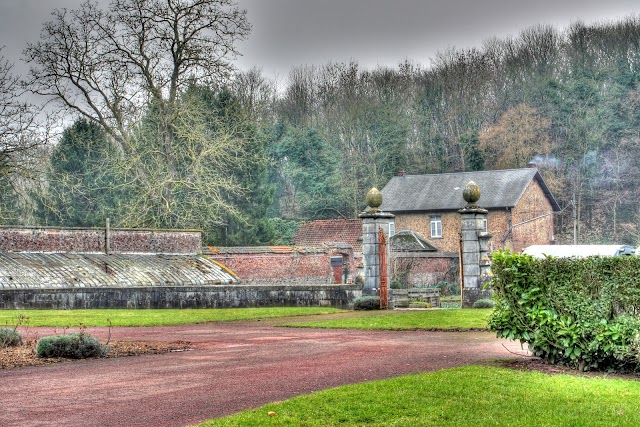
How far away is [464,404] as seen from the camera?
353 inches

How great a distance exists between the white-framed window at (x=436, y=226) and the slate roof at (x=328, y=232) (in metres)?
4.86

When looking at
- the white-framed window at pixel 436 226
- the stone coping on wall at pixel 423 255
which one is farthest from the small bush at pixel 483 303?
the white-framed window at pixel 436 226

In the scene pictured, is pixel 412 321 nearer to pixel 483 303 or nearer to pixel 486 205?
pixel 483 303

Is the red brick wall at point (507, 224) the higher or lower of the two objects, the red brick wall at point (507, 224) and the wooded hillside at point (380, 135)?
the lower

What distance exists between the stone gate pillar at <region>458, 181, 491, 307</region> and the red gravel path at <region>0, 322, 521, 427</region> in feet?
28.5

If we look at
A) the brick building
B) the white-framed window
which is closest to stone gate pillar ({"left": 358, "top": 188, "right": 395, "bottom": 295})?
the brick building

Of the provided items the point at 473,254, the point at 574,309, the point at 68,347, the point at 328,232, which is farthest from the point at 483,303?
the point at 328,232

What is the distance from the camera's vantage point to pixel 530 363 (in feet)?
39.8

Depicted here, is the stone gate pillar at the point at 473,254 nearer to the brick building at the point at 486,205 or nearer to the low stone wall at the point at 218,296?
the low stone wall at the point at 218,296

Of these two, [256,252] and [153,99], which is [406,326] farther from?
[153,99]

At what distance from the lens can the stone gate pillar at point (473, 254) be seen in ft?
85.2

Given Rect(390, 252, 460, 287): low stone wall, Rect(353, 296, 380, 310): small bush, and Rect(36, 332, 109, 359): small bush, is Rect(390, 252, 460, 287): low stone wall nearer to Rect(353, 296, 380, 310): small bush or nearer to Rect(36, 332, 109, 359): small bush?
Rect(353, 296, 380, 310): small bush

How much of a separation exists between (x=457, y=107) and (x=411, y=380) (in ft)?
190

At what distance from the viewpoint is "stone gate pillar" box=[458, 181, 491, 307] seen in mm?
25969
